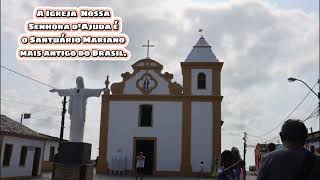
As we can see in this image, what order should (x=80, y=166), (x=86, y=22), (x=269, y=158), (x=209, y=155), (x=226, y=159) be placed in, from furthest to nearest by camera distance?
(x=209, y=155) < (x=80, y=166) < (x=86, y=22) < (x=226, y=159) < (x=269, y=158)

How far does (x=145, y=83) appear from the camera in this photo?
3009 cm

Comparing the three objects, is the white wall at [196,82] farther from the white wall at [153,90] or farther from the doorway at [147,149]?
the doorway at [147,149]

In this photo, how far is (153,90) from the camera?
3002 centimetres

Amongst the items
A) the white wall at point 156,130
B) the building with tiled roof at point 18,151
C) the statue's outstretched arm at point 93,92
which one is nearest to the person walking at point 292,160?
the statue's outstretched arm at point 93,92

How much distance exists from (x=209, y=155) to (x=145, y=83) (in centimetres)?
677

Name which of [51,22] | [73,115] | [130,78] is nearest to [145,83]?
[130,78]

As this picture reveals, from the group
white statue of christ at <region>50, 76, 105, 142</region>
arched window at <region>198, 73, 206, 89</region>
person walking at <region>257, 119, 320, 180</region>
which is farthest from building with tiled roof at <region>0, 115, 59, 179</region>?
person walking at <region>257, 119, 320, 180</region>

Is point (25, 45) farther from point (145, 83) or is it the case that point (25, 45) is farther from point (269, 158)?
point (145, 83)

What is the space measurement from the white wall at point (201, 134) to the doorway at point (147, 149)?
268 centimetres

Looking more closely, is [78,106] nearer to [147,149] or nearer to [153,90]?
[147,149]

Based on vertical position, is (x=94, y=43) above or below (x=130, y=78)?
below

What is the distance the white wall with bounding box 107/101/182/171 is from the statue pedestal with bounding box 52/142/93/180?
15612mm

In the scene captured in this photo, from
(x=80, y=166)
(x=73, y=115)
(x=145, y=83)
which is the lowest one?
(x=80, y=166)

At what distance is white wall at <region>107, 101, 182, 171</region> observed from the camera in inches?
1132
